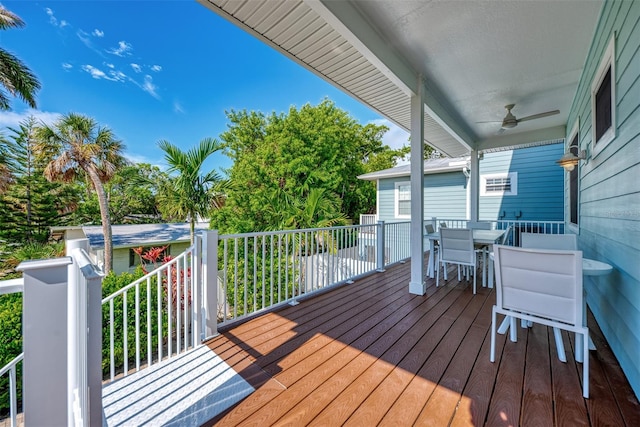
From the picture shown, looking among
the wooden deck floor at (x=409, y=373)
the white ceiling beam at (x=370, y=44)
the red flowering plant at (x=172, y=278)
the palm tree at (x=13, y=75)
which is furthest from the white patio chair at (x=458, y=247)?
the palm tree at (x=13, y=75)

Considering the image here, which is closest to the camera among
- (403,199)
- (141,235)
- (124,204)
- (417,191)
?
(417,191)

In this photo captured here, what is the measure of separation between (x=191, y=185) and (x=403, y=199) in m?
7.17

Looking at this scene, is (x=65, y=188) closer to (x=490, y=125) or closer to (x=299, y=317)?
(x=299, y=317)

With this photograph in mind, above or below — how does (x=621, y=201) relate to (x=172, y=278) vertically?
above

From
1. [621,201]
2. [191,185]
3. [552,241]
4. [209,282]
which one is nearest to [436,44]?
[621,201]

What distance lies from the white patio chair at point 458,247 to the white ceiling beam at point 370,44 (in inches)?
77.3

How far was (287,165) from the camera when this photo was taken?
37.3ft

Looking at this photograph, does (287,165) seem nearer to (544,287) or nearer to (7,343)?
(7,343)

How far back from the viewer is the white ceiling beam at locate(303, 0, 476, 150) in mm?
2178

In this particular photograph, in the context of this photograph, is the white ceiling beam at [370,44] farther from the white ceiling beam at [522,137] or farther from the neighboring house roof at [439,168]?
the neighboring house roof at [439,168]

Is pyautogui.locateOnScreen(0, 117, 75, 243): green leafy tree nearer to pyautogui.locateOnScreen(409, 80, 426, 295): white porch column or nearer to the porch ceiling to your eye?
the porch ceiling

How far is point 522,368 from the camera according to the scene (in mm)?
1921

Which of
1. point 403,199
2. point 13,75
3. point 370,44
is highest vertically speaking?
point 13,75

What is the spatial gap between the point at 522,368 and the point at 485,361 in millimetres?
240
